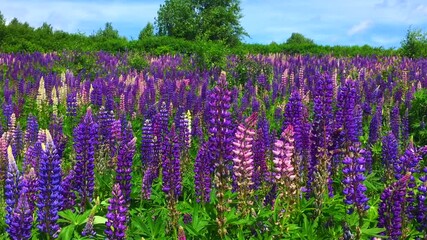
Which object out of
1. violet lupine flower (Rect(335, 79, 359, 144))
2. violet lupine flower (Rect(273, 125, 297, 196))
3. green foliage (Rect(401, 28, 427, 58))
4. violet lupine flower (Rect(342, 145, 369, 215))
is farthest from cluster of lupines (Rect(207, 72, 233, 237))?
green foliage (Rect(401, 28, 427, 58))

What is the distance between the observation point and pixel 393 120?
8070 millimetres

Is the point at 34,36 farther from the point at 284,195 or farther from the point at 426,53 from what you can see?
the point at 284,195

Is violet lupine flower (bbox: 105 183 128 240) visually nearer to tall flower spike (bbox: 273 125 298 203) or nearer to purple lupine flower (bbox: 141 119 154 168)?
tall flower spike (bbox: 273 125 298 203)

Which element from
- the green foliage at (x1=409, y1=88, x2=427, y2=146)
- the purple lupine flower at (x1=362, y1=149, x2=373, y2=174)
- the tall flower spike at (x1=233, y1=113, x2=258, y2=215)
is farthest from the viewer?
the green foliage at (x1=409, y1=88, x2=427, y2=146)

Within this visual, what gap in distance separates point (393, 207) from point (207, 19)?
44208 mm

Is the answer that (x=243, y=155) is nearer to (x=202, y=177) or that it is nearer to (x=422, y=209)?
(x=202, y=177)

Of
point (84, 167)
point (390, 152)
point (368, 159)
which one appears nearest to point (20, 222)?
point (84, 167)

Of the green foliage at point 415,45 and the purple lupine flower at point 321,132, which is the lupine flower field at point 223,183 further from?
the green foliage at point 415,45

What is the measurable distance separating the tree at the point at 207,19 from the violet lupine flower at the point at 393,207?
1614 inches

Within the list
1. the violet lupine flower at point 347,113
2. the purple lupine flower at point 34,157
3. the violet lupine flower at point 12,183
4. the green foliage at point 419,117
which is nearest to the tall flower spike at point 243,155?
the violet lupine flower at point 347,113

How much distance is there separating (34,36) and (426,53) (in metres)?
22.2

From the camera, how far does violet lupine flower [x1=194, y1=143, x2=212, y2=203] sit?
470cm

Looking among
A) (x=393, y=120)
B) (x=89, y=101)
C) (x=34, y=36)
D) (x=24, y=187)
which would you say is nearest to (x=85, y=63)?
(x=89, y=101)

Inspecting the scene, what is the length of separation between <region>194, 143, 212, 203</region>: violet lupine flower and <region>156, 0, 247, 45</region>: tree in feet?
130
